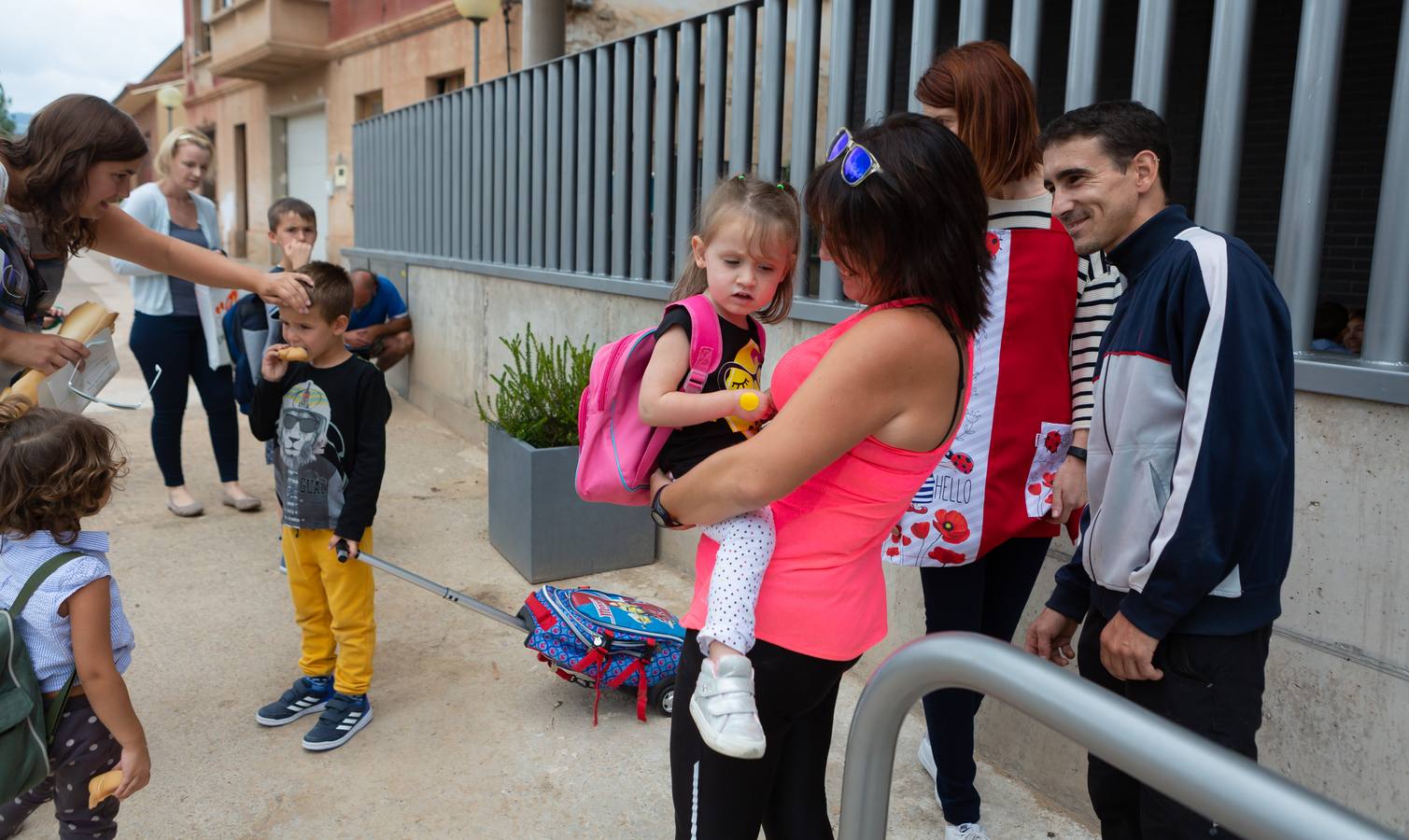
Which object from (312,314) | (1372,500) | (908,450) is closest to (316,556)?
(312,314)

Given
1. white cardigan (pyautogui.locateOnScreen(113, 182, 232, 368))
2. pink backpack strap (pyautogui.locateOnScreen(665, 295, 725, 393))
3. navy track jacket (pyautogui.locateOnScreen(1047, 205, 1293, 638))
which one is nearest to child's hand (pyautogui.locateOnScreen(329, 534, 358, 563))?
pink backpack strap (pyautogui.locateOnScreen(665, 295, 725, 393))

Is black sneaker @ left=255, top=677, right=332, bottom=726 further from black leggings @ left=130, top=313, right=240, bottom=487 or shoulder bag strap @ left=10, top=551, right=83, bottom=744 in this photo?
black leggings @ left=130, top=313, right=240, bottom=487

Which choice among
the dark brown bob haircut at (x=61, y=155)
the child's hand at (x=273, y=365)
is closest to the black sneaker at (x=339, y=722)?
the child's hand at (x=273, y=365)

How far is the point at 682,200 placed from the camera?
507 cm

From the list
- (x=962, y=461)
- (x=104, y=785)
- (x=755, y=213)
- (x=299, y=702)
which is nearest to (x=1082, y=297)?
(x=962, y=461)

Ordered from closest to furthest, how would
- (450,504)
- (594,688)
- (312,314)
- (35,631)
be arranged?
1. (35,631)
2. (312,314)
3. (594,688)
4. (450,504)

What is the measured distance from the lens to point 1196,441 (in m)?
1.68

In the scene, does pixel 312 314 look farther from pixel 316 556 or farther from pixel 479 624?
pixel 479 624

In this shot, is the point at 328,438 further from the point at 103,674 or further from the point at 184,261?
the point at 103,674

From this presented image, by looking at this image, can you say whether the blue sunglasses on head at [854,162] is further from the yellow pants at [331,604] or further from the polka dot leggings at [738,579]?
the yellow pants at [331,604]

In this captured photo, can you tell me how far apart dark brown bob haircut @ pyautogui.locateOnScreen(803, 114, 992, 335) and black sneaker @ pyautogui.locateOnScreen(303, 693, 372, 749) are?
253 centimetres

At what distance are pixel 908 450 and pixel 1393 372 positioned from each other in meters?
1.45

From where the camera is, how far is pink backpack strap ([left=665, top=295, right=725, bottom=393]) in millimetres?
1981

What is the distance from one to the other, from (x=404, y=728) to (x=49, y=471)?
1.70 m
